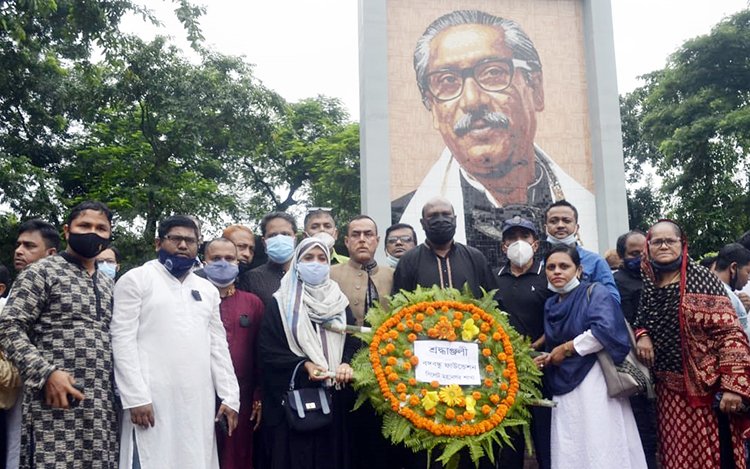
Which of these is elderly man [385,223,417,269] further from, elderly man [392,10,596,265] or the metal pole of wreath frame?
elderly man [392,10,596,265]

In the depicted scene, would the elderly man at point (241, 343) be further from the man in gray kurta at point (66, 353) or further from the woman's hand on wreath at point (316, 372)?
the man in gray kurta at point (66, 353)

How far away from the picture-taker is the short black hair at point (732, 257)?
579 centimetres

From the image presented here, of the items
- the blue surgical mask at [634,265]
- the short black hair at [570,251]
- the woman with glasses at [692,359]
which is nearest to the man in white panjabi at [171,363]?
the short black hair at [570,251]

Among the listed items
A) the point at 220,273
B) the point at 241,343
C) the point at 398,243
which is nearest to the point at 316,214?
the point at 398,243

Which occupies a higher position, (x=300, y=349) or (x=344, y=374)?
(x=300, y=349)

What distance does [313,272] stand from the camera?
4539 millimetres

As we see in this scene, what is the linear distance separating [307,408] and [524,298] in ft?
5.76

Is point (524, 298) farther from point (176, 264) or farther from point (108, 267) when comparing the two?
point (108, 267)

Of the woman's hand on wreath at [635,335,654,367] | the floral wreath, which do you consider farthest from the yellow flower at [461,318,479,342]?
the woman's hand on wreath at [635,335,654,367]

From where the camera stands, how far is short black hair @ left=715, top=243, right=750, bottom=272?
5785 mm

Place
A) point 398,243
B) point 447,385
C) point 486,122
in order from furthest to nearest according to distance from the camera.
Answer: point 486,122, point 398,243, point 447,385

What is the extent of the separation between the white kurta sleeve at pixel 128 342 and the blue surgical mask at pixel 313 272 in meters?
1.03

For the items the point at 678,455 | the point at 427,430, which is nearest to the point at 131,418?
the point at 427,430

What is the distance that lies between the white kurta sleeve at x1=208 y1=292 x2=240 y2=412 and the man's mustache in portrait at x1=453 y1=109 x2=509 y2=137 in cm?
1011
